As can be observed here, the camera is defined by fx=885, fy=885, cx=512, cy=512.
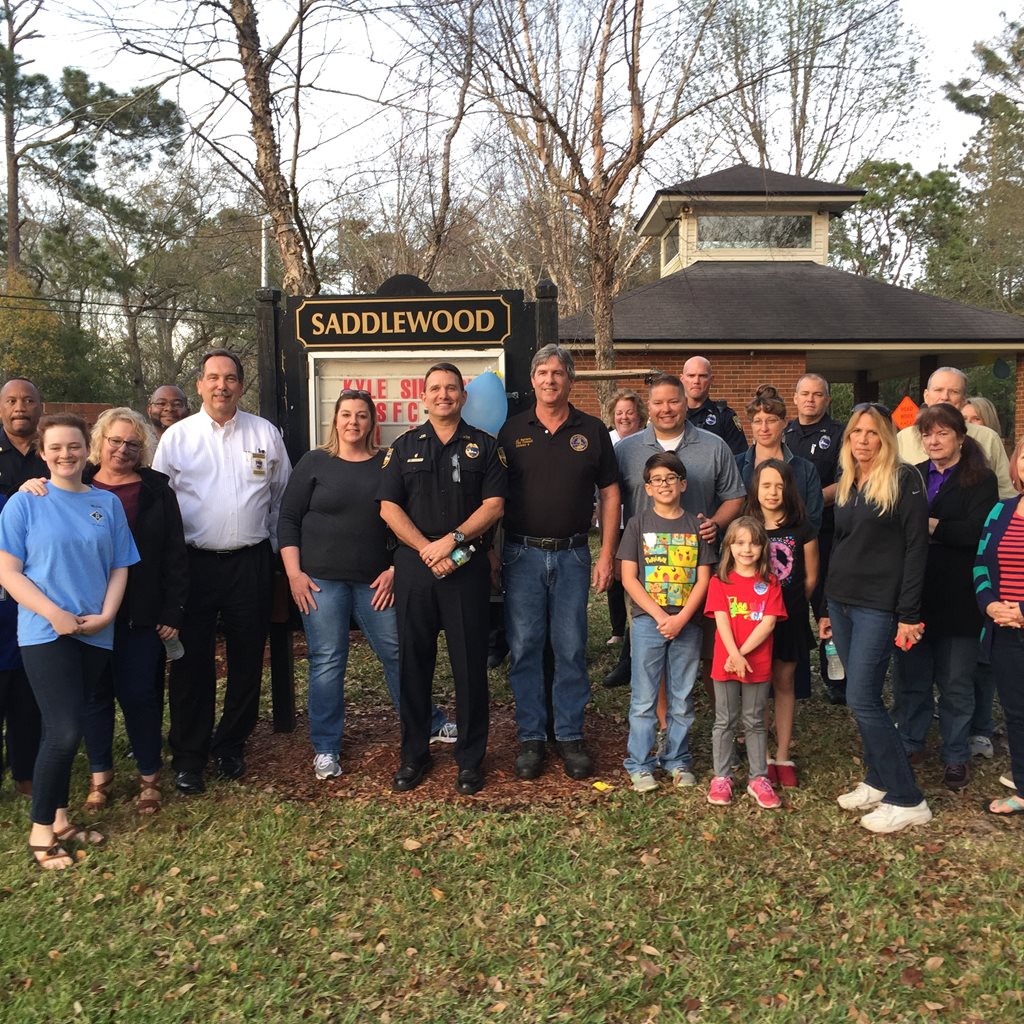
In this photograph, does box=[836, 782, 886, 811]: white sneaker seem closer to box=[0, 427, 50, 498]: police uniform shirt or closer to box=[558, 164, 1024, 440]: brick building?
box=[0, 427, 50, 498]: police uniform shirt

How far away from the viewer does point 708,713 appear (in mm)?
5938

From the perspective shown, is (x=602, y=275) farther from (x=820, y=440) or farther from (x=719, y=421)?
(x=820, y=440)

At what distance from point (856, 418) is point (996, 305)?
97.2ft

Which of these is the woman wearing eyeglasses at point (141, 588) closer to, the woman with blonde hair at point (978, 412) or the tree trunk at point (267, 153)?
the woman with blonde hair at point (978, 412)

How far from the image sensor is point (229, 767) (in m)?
4.83

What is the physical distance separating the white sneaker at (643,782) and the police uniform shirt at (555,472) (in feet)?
4.19

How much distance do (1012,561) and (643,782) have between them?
80.1 inches

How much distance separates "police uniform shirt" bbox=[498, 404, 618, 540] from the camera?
4.51 metres

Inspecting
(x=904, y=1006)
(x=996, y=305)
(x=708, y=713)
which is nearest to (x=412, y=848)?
(x=904, y=1006)

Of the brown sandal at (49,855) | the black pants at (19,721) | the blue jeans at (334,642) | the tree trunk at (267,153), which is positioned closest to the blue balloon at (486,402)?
the blue jeans at (334,642)

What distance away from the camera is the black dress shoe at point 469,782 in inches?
179

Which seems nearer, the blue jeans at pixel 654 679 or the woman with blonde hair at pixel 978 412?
the blue jeans at pixel 654 679

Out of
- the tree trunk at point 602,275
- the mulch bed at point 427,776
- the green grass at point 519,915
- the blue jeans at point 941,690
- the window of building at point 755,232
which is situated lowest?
the green grass at point 519,915

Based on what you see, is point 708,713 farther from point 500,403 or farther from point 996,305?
point 996,305
